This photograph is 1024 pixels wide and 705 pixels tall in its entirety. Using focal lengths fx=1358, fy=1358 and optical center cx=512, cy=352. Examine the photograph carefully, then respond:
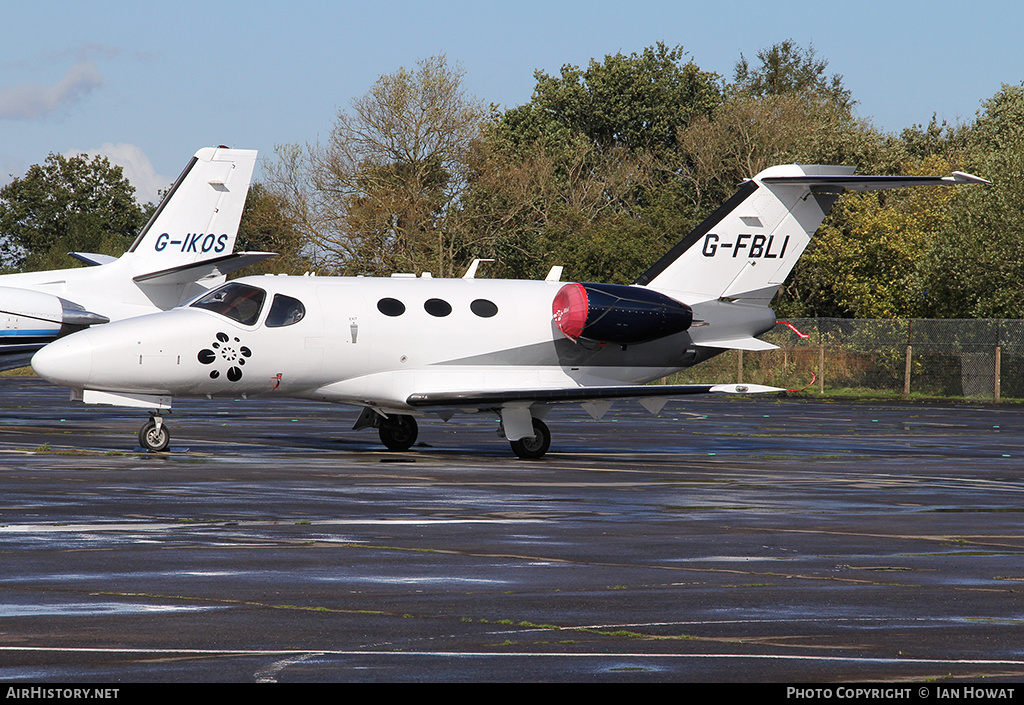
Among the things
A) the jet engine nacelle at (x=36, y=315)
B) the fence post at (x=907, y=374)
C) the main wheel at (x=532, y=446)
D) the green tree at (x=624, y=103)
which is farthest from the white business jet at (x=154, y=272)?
the green tree at (x=624, y=103)

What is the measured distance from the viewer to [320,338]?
21141 millimetres

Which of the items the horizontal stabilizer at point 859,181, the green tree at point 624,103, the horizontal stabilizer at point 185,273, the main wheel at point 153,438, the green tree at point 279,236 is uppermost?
the green tree at point 624,103

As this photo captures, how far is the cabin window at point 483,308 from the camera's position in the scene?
2234cm

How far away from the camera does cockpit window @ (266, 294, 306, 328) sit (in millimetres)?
21031

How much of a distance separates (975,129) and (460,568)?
7353 cm

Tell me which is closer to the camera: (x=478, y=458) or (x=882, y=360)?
(x=478, y=458)

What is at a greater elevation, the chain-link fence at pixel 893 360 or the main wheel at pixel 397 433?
the chain-link fence at pixel 893 360

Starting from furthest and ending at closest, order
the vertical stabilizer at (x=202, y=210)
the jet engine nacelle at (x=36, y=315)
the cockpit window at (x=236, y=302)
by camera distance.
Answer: the vertical stabilizer at (x=202, y=210) < the jet engine nacelle at (x=36, y=315) < the cockpit window at (x=236, y=302)

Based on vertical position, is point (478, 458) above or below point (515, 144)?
below

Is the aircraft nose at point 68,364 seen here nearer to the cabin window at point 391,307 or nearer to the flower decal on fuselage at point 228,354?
the flower decal on fuselage at point 228,354

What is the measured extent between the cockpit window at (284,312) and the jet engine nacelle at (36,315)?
9.81 m

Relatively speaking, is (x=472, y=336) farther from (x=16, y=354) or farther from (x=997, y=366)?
(x=997, y=366)
